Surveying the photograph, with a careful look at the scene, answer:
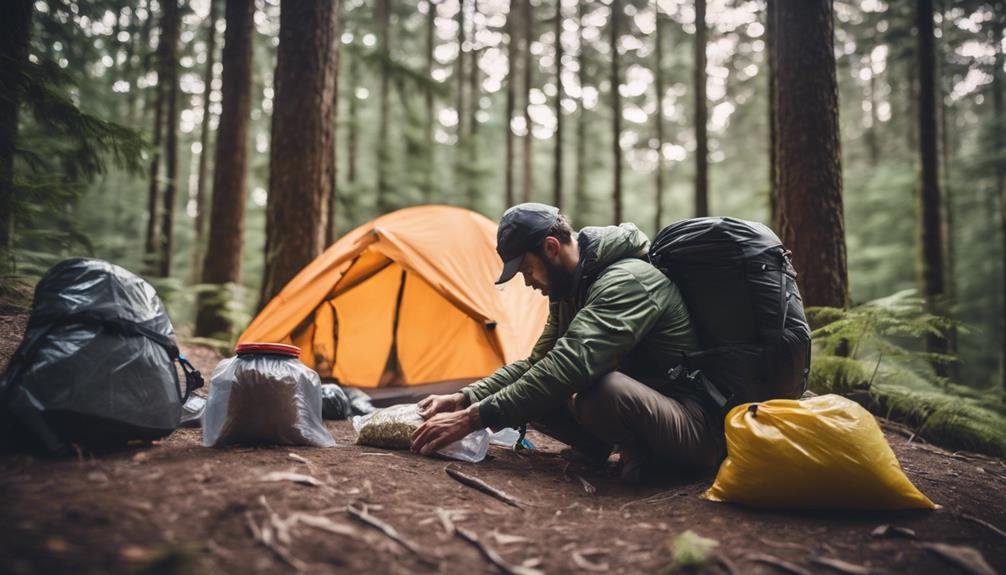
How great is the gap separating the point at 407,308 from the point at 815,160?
4312 millimetres

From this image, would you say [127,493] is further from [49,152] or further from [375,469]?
[49,152]

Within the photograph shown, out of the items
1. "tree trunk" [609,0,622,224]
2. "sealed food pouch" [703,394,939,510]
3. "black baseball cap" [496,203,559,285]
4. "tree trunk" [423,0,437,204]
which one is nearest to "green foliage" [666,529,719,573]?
"sealed food pouch" [703,394,939,510]

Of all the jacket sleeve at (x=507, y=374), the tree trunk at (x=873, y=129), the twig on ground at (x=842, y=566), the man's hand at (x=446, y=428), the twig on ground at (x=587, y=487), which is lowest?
the twig on ground at (x=587, y=487)

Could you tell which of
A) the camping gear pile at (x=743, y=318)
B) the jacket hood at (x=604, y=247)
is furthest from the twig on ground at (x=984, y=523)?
the jacket hood at (x=604, y=247)

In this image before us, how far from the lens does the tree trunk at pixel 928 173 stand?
26.3 feet

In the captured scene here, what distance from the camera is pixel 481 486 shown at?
104 inches

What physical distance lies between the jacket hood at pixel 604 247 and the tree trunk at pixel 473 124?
12.8 m

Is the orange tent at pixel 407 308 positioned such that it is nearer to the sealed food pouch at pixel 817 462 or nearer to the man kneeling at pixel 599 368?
the man kneeling at pixel 599 368

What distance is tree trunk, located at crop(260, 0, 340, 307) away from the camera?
584cm

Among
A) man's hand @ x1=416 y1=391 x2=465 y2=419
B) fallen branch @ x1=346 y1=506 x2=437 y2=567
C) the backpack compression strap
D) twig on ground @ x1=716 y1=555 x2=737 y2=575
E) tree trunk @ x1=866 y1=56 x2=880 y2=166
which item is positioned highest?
tree trunk @ x1=866 y1=56 x2=880 y2=166

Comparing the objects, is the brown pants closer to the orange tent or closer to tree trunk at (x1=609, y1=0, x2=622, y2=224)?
the orange tent

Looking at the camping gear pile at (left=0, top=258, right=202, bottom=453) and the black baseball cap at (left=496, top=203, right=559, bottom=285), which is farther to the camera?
the black baseball cap at (left=496, top=203, right=559, bottom=285)

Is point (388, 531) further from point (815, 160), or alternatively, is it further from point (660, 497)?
point (815, 160)

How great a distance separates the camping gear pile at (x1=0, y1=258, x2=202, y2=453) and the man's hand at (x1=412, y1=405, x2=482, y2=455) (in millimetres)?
1220
